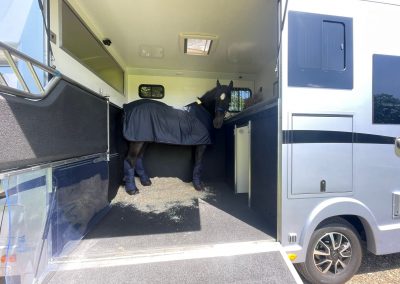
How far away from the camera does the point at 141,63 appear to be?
11.3 ft

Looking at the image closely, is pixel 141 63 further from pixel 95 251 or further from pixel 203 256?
pixel 203 256

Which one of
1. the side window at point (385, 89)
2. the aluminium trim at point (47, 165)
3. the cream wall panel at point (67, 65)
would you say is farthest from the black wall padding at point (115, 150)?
the side window at point (385, 89)

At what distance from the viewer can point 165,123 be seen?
10.4 feet

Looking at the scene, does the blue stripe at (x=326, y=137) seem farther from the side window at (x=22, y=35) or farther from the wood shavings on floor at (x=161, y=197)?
the side window at (x=22, y=35)

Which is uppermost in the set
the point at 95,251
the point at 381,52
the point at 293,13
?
the point at 293,13

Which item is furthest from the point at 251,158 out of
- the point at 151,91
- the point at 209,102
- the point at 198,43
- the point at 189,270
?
the point at 151,91

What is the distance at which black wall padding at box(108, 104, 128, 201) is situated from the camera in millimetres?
2634

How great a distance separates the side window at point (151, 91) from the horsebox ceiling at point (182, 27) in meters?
0.43

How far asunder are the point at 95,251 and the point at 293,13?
230 cm

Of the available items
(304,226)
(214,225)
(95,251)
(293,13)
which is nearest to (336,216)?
(304,226)

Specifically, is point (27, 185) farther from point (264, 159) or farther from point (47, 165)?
point (264, 159)

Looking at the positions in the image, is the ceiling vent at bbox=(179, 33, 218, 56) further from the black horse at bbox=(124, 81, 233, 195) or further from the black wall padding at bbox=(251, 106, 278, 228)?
the black wall padding at bbox=(251, 106, 278, 228)

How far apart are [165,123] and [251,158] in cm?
148

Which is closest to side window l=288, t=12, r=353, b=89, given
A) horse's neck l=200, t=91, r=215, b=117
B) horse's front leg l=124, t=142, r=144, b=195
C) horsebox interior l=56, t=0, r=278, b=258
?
horsebox interior l=56, t=0, r=278, b=258
